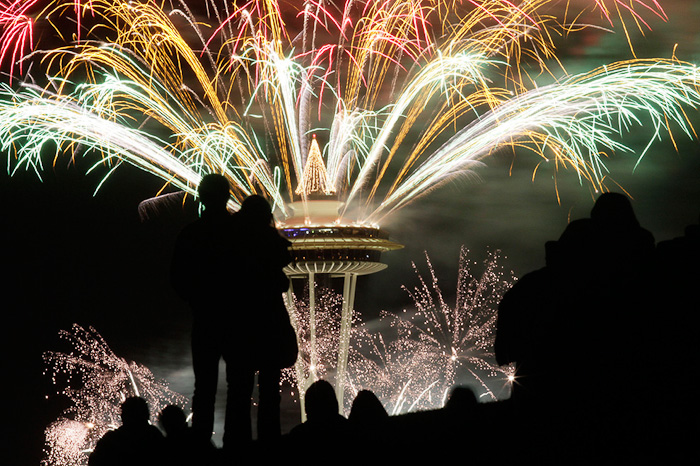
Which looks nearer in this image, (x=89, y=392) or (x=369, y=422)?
(x=369, y=422)

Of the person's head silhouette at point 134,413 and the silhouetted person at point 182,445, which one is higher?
the person's head silhouette at point 134,413

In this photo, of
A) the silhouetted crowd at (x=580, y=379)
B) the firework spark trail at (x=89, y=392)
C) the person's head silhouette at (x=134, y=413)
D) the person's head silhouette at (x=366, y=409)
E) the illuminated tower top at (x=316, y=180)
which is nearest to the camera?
the silhouetted crowd at (x=580, y=379)

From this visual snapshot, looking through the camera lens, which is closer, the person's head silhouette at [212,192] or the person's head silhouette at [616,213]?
the person's head silhouette at [616,213]


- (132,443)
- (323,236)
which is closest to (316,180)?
(323,236)

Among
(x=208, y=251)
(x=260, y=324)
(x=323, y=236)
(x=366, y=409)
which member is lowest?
(x=366, y=409)

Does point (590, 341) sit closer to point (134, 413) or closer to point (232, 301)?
point (232, 301)

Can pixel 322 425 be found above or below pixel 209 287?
below

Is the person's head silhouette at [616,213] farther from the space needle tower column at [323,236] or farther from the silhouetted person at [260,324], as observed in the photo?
the space needle tower column at [323,236]

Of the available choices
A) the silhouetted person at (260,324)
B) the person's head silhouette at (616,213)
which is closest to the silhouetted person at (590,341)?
the person's head silhouette at (616,213)
